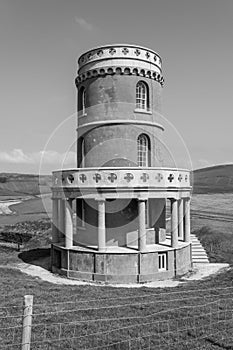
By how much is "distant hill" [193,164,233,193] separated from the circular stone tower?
75659mm

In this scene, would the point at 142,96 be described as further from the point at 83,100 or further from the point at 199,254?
the point at 199,254

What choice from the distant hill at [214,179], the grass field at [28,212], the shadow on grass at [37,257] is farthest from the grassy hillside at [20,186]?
the shadow on grass at [37,257]

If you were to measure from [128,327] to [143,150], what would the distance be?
15.7 meters

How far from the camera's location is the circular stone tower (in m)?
21.0

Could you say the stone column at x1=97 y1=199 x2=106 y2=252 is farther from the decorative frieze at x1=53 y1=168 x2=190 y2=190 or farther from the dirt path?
the dirt path

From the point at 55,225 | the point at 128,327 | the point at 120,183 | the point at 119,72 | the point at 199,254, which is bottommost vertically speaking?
the point at 199,254

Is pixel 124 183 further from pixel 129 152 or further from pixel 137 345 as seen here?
pixel 137 345

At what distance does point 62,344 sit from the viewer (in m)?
10.0

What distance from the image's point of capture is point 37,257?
1111 inches

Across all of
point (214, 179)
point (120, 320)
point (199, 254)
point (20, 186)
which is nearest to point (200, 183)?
point (214, 179)

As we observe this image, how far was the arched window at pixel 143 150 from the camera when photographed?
81.3 feet

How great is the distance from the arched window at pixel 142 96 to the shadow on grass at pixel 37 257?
12.8 metres

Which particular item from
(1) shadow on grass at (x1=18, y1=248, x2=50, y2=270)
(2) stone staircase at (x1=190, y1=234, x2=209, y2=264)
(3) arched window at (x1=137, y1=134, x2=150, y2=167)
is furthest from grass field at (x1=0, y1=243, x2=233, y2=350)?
(3) arched window at (x1=137, y1=134, x2=150, y2=167)

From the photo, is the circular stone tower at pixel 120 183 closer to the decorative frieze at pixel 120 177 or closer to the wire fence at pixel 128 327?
the decorative frieze at pixel 120 177
